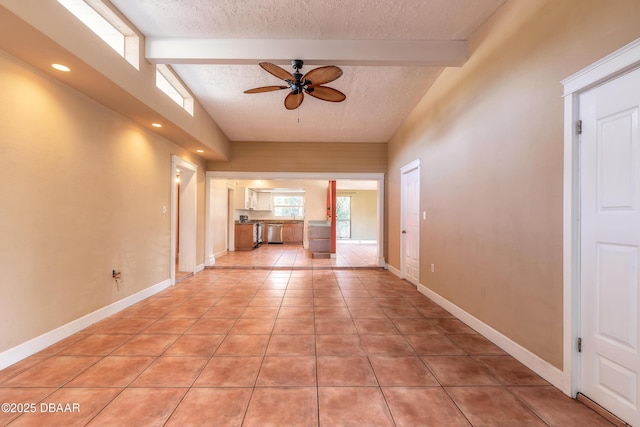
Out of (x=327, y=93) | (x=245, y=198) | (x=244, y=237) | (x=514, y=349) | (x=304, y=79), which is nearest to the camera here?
(x=514, y=349)

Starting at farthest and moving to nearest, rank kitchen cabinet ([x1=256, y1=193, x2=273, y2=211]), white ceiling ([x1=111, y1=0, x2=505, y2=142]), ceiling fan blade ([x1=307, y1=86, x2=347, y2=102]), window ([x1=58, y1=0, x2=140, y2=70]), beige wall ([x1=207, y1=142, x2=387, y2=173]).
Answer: kitchen cabinet ([x1=256, y1=193, x2=273, y2=211]) < beige wall ([x1=207, y1=142, x2=387, y2=173]) < ceiling fan blade ([x1=307, y1=86, x2=347, y2=102]) < white ceiling ([x1=111, y1=0, x2=505, y2=142]) < window ([x1=58, y1=0, x2=140, y2=70])

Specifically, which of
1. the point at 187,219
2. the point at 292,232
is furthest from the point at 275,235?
the point at 187,219

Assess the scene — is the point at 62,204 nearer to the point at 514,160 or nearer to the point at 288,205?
the point at 514,160

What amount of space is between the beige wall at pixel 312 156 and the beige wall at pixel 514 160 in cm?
285

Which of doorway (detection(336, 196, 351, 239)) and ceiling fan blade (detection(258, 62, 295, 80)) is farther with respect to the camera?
doorway (detection(336, 196, 351, 239))

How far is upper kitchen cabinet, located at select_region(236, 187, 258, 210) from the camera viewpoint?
9643 mm

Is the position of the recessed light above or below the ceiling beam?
below

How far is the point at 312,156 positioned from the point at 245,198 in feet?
14.3

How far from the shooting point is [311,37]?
2955 millimetres

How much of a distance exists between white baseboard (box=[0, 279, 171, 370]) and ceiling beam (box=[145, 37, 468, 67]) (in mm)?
2783

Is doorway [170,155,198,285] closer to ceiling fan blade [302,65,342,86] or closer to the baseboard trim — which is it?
ceiling fan blade [302,65,342,86]

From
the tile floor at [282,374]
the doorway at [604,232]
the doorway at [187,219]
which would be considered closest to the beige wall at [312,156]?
the doorway at [187,219]

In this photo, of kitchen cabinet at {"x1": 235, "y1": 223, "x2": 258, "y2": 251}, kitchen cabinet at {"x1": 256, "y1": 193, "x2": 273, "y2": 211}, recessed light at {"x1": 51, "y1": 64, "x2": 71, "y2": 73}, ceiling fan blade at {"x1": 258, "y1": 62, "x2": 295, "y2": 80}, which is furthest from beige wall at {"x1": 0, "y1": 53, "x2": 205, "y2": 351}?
kitchen cabinet at {"x1": 256, "y1": 193, "x2": 273, "y2": 211}

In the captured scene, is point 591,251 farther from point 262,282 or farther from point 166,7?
point 262,282
